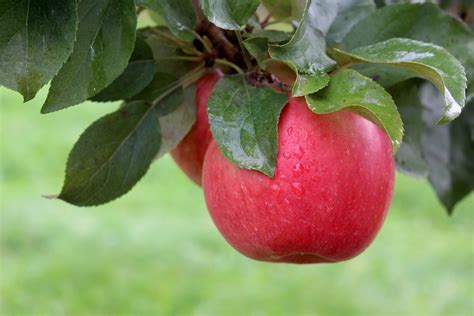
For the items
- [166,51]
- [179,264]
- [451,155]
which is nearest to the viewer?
[166,51]

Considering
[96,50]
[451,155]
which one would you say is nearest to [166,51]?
[96,50]

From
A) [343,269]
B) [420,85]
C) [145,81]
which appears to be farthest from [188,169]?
[343,269]

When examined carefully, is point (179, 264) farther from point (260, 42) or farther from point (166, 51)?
point (260, 42)

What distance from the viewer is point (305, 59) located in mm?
690

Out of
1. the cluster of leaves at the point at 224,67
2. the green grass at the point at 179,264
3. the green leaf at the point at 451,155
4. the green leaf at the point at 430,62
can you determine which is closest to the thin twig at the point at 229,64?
the cluster of leaves at the point at 224,67

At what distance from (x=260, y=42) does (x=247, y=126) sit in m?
0.07

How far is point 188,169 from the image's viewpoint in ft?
3.06

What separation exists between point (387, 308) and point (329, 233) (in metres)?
2.47

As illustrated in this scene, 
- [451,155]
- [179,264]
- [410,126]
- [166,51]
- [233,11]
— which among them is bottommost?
[179,264]

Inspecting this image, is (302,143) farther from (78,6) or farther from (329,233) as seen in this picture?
(78,6)

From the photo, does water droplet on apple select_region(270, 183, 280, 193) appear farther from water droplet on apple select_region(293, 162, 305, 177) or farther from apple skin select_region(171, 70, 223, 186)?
apple skin select_region(171, 70, 223, 186)

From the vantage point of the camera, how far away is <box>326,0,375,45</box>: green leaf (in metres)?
0.87

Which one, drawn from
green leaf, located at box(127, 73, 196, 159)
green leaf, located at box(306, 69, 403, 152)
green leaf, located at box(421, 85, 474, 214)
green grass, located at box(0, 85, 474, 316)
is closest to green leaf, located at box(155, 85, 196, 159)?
green leaf, located at box(127, 73, 196, 159)

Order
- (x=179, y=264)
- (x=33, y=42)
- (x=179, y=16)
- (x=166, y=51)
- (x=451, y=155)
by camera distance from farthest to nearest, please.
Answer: (x=179, y=264) < (x=451, y=155) < (x=166, y=51) < (x=179, y=16) < (x=33, y=42)
